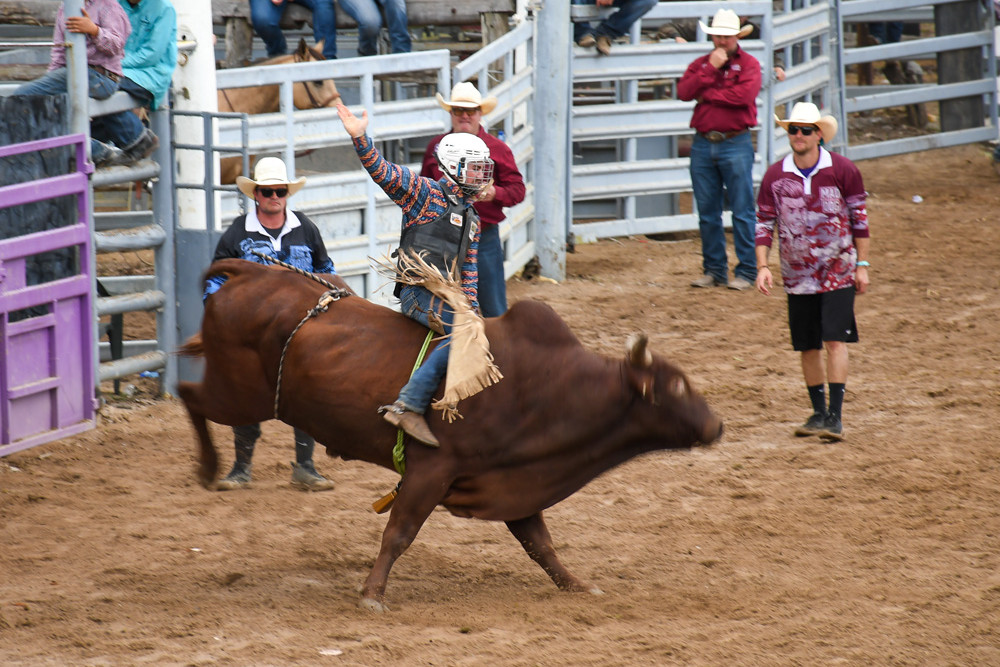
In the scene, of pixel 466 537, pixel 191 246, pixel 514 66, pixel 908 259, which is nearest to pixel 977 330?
pixel 908 259

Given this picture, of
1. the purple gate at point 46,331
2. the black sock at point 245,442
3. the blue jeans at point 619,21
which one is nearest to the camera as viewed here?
the black sock at point 245,442

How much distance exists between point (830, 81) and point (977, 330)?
7312 mm

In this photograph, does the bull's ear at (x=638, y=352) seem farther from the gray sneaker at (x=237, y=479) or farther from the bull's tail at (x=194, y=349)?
the gray sneaker at (x=237, y=479)

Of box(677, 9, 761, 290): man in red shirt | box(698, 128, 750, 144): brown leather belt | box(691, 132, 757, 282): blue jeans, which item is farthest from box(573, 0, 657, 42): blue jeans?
box(698, 128, 750, 144): brown leather belt

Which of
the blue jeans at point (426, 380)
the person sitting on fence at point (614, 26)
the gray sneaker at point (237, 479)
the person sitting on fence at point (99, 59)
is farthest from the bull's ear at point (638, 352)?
the person sitting on fence at point (614, 26)

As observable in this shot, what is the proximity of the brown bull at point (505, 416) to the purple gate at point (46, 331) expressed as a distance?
7.50ft

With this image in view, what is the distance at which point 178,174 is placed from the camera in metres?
8.68

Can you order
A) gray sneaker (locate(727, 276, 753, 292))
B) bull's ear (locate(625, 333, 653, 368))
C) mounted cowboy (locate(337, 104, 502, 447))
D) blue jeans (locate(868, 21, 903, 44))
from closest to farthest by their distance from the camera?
bull's ear (locate(625, 333, 653, 368))
mounted cowboy (locate(337, 104, 502, 447))
gray sneaker (locate(727, 276, 753, 292))
blue jeans (locate(868, 21, 903, 44))

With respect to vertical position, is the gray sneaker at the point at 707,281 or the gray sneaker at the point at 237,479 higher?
the gray sneaker at the point at 707,281

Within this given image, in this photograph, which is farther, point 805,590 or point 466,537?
point 466,537

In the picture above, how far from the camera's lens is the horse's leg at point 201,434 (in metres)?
6.12

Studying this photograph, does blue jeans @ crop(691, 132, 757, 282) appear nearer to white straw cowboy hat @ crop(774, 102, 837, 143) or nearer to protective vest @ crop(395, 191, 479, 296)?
white straw cowboy hat @ crop(774, 102, 837, 143)

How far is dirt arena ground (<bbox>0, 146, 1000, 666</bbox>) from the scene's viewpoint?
16.0ft

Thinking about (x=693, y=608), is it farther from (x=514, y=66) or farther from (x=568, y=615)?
(x=514, y=66)
